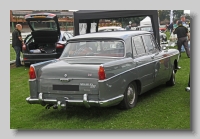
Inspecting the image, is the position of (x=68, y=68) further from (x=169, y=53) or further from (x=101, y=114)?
(x=169, y=53)

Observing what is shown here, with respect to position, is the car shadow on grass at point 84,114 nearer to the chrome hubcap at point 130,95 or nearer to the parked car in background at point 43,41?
the chrome hubcap at point 130,95

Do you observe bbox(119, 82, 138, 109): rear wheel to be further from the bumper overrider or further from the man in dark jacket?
the man in dark jacket

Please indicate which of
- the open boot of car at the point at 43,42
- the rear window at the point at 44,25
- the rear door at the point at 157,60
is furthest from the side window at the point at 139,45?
the open boot of car at the point at 43,42

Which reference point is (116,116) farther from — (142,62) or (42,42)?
(42,42)

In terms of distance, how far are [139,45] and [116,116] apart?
1.83 metres

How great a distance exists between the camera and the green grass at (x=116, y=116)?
17.9 feet

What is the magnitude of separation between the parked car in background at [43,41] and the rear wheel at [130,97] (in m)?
5.08

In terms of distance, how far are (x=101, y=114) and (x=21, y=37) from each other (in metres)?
7.58

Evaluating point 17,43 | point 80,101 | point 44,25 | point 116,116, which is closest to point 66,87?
point 80,101

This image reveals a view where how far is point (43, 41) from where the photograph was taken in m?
12.1

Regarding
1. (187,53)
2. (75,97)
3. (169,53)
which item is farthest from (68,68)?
(187,53)

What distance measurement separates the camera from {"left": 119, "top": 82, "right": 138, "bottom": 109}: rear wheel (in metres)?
6.03

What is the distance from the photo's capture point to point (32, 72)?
5.87 metres

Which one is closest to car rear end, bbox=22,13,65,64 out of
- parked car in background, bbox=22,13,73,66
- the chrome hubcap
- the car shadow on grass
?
parked car in background, bbox=22,13,73,66
